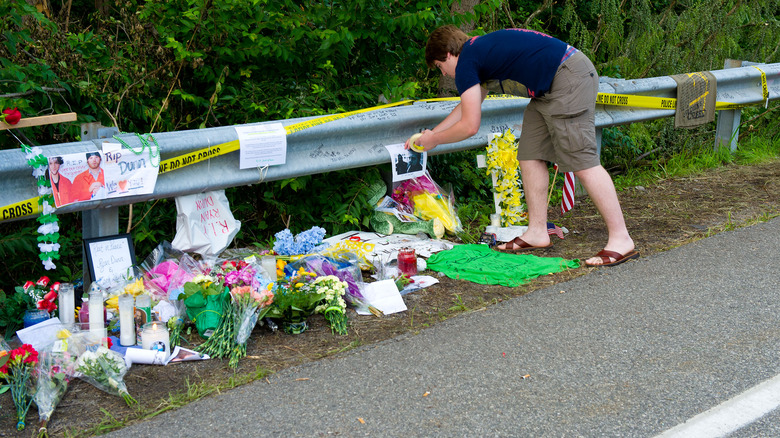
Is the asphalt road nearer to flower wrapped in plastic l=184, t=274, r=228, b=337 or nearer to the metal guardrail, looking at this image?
flower wrapped in plastic l=184, t=274, r=228, b=337

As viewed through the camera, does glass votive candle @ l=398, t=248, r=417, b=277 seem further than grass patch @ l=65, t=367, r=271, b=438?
Yes

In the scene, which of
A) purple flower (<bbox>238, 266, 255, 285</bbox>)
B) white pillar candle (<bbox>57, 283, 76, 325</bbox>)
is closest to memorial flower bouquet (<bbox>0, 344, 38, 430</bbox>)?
white pillar candle (<bbox>57, 283, 76, 325</bbox>)

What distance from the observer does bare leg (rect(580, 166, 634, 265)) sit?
482 centimetres

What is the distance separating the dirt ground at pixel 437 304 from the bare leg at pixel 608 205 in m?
0.24

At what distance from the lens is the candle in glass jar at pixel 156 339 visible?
137 inches

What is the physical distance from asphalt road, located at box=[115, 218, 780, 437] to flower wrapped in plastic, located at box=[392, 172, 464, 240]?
4.75 ft

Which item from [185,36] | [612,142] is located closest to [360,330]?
[185,36]

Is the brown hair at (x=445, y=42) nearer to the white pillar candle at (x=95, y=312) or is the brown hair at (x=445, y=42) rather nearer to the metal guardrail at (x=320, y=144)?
the metal guardrail at (x=320, y=144)

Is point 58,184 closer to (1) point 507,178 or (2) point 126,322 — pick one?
(2) point 126,322

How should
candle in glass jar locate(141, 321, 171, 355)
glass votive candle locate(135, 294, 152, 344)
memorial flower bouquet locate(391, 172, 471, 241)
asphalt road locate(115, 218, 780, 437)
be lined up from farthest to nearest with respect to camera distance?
memorial flower bouquet locate(391, 172, 471, 241), glass votive candle locate(135, 294, 152, 344), candle in glass jar locate(141, 321, 171, 355), asphalt road locate(115, 218, 780, 437)

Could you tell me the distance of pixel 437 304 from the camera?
4148mm

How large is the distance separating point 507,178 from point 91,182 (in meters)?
2.90

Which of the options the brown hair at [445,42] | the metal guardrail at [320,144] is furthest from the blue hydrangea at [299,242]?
the brown hair at [445,42]

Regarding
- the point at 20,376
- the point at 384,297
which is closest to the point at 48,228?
the point at 20,376
